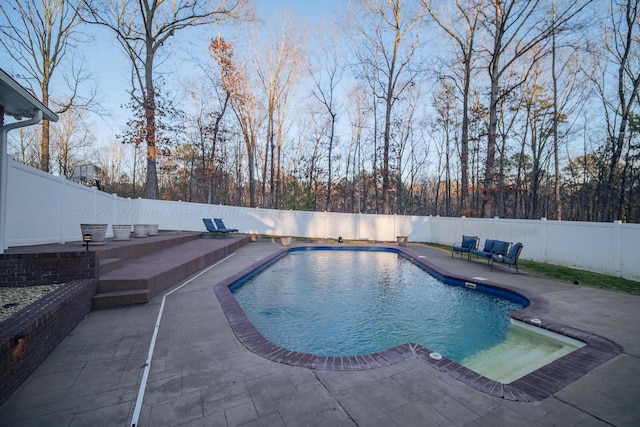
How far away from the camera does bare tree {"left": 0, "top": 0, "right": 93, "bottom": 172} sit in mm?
13008

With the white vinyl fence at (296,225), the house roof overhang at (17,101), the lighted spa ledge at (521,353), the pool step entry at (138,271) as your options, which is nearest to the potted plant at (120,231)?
the white vinyl fence at (296,225)

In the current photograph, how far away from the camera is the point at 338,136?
2256 cm

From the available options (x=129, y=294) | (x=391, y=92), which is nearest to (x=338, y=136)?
(x=391, y=92)

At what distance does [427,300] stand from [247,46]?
2011 centimetres

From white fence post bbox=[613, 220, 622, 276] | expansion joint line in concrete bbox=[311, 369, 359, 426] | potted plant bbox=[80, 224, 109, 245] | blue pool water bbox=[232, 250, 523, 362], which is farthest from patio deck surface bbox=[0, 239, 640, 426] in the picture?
white fence post bbox=[613, 220, 622, 276]

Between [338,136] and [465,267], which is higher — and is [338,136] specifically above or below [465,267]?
above

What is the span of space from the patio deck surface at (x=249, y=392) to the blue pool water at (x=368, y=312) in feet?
4.20

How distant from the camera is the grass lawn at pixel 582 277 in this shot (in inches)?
229

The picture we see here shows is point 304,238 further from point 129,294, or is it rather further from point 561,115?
point 561,115

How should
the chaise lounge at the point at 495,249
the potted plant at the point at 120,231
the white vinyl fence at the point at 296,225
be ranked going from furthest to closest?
the chaise lounge at the point at 495,249, the potted plant at the point at 120,231, the white vinyl fence at the point at 296,225

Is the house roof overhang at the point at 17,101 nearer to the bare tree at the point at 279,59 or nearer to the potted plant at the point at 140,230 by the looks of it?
the potted plant at the point at 140,230

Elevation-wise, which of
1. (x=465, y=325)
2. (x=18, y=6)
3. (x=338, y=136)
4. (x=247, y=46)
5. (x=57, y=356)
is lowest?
(x=465, y=325)

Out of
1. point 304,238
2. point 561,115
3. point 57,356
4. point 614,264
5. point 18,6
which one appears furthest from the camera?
point 561,115

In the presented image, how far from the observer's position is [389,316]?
4.98 m
